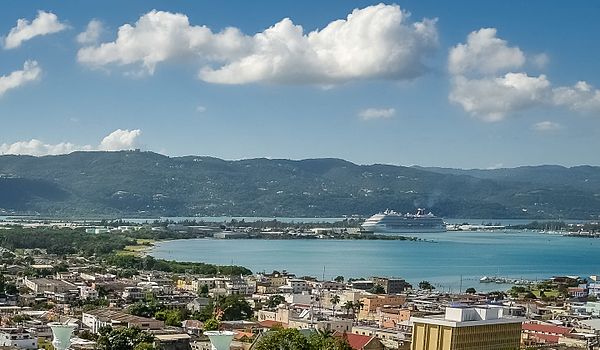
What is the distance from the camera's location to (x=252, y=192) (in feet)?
305

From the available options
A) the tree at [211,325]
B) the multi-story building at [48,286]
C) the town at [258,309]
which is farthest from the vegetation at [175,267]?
the tree at [211,325]

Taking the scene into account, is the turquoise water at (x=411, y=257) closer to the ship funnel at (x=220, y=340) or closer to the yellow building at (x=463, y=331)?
the yellow building at (x=463, y=331)

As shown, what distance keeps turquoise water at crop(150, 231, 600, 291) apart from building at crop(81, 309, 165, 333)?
12387 millimetres

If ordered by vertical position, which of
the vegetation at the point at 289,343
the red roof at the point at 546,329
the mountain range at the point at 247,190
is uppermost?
the mountain range at the point at 247,190

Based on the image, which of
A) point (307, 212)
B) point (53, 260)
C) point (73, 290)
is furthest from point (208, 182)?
point (73, 290)

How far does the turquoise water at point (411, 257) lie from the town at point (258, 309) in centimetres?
418

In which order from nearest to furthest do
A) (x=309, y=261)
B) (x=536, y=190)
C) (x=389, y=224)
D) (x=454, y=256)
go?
1. (x=309, y=261)
2. (x=454, y=256)
3. (x=389, y=224)
4. (x=536, y=190)

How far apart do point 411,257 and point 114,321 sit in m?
26.0

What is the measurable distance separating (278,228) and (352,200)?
1350 inches

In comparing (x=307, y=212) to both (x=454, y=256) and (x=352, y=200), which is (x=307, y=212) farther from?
(x=454, y=256)

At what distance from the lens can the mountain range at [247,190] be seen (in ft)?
271

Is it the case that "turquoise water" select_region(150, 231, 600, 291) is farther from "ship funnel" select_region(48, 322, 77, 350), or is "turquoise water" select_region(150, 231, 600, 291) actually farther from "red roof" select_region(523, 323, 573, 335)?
"ship funnel" select_region(48, 322, 77, 350)

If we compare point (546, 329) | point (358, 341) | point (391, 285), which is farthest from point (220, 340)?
point (391, 285)

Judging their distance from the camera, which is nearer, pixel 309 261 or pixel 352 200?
pixel 309 261
